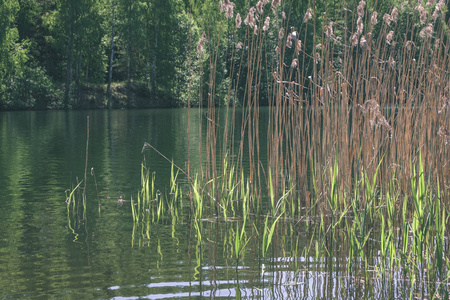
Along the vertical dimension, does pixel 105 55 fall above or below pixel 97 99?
above

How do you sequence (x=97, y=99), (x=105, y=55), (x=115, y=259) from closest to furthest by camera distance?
1. (x=115, y=259)
2. (x=97, y=99)
3. (x=105, y=55)

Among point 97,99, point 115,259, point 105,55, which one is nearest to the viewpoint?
point 115,259

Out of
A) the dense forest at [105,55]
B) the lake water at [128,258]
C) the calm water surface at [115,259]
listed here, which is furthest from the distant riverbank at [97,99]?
the lake water at [128,258]

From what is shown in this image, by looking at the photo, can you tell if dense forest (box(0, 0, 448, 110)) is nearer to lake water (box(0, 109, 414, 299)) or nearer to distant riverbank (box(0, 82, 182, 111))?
distant riverbank (box(0, 82, 182, 111))

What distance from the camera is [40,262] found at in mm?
5023

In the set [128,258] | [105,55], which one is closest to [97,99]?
[105,55]

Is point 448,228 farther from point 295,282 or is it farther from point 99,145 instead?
point 99,145

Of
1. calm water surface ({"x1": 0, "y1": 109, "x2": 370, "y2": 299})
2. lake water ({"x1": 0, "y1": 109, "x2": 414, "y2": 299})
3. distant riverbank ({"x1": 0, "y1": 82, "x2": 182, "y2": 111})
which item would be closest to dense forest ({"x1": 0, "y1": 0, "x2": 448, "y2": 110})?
distant riverbank ({"x1": 0, "y1": 82, "x2": 182, "y2": 111})

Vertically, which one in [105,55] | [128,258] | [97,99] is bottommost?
[128,258]

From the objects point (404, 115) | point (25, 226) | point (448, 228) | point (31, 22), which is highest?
point (31, 22)

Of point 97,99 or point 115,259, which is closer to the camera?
point 115,259

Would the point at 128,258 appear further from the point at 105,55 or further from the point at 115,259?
the point at 105,55

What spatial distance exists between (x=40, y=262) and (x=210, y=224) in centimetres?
188

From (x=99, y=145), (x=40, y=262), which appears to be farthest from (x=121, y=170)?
(x=40, y=262)
